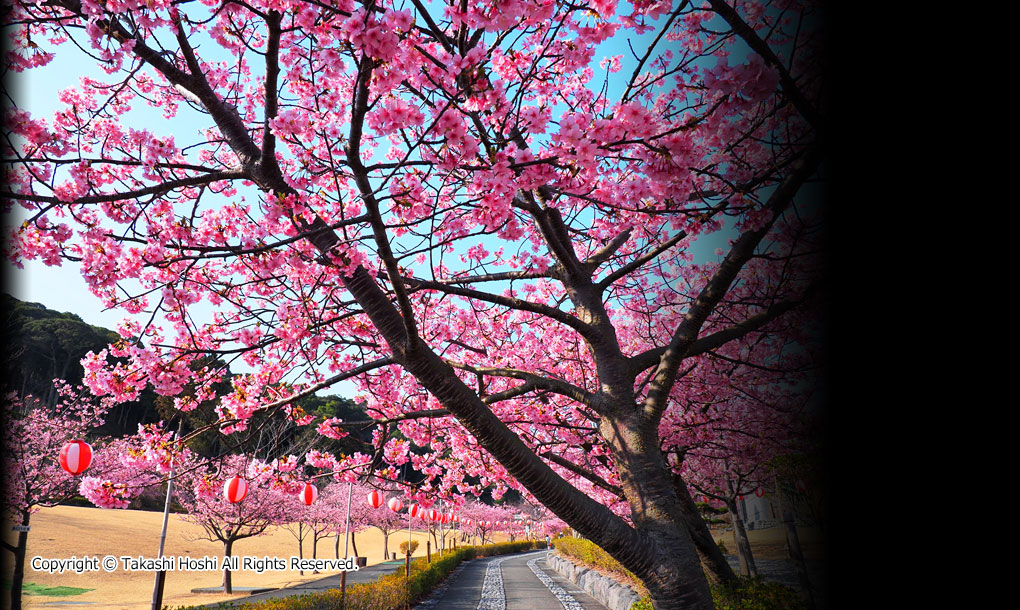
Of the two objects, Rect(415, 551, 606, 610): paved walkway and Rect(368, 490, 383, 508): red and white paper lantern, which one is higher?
Rect(368, 490, 383, 508): red and white paper lantern

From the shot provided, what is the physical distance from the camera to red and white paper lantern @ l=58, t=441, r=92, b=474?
5.68m

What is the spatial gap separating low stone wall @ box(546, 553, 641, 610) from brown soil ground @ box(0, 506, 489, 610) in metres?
9.12

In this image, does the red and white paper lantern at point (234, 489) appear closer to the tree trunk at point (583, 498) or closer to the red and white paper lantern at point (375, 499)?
the red and white paper lantern at point (375, 499)

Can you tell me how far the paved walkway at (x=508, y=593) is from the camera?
35.6 ft

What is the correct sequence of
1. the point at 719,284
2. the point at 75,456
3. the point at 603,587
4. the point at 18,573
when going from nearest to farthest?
the point at 719,284 → the point at 75,456 → the point at 18,573 → the point at 603,587

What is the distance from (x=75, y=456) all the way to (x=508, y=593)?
10.6 metres

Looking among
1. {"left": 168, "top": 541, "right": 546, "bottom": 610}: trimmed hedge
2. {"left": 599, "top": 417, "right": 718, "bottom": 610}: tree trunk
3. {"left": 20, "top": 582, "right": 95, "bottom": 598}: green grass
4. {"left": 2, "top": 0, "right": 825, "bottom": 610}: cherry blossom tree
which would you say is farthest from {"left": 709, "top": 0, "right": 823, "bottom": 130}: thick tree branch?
{"left": 20, "top": 582, "right": 95, "bottom": 598}: green grass

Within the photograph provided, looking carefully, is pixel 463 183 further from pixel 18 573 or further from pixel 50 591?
pixel 50 591

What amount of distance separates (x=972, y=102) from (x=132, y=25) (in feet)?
12.8

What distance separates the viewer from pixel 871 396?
1711 mm

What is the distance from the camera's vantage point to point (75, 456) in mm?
5754

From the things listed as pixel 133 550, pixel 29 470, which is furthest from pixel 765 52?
pixel 133 550

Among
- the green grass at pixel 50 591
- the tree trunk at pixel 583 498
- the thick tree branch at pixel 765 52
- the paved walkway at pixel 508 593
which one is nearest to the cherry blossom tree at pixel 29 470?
the green grass at pixel 50 591

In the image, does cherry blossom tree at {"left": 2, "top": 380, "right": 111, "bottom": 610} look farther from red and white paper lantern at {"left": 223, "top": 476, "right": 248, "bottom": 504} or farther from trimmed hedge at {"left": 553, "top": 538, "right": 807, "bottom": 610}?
trimmed hedge at {"left": 553, "top": 538, "right": 807, "bottom": 610}
